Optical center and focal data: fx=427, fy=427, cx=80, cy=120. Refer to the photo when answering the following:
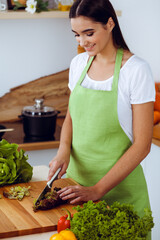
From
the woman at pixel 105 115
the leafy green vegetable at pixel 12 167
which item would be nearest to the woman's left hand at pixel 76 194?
the woman at pixel 105 115

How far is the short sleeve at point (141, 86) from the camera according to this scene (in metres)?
1.56

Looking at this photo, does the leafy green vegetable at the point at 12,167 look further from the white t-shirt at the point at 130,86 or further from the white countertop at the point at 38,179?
the white t-shirt at the point at 130,86

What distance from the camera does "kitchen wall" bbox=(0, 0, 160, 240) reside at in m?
2.89

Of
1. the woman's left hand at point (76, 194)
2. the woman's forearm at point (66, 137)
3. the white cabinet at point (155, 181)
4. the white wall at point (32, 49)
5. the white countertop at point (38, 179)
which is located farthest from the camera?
the white wall at point (32, 49)

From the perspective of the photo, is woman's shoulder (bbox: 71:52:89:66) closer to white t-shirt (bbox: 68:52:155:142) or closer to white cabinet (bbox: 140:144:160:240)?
white t-shirt (bbox: 68:52:155:142)

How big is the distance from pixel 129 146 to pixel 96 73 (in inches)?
12.8

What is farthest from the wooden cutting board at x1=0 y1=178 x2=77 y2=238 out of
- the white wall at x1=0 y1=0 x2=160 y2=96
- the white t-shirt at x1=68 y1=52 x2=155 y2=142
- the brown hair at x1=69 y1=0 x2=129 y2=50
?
the white wall at x1=0 y1=0 x2=160 y2=96

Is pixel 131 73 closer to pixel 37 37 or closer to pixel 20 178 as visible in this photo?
pixel 20 178

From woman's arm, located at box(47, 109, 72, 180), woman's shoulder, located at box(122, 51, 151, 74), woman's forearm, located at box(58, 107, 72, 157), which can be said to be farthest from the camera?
woman's forearm, located at box(58, 107, 72, 157)

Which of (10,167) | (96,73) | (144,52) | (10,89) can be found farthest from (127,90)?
(10,89)

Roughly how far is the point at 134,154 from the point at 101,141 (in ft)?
0.52

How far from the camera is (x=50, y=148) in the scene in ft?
9.65

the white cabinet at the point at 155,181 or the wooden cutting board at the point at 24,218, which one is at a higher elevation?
the wooden cutting board at the point at 24,218

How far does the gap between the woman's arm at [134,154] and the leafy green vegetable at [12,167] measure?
0.27 metres
